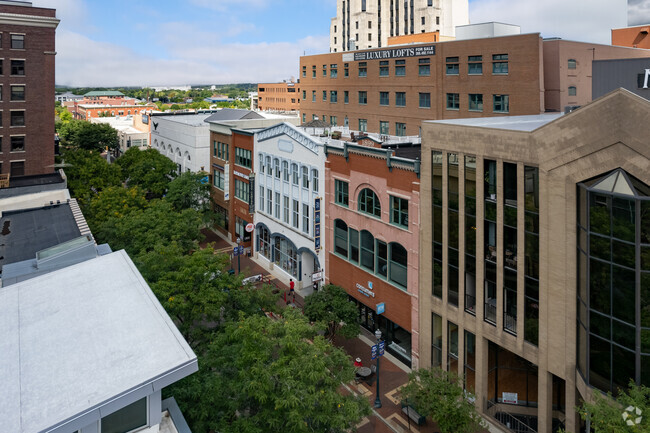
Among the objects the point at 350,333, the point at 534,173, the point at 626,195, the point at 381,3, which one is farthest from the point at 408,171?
the point at 381,3

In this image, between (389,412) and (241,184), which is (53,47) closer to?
(241,184)

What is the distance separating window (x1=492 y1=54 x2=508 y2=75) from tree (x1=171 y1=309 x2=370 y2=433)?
42241 millimetres

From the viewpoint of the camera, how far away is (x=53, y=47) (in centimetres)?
6506

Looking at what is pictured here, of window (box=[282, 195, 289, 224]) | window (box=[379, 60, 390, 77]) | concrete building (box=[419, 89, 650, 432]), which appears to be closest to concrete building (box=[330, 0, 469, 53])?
window (box=[379, 60, 390, 77])

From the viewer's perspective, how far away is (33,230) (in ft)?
121

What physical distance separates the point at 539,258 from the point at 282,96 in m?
172

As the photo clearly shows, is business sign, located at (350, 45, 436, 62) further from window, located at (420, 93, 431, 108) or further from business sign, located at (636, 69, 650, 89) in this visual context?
business sign, located at (636, 69, 650, 89)

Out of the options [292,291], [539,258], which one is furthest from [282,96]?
[539,258]

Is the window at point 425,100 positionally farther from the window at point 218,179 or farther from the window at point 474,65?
the window at point 218,179

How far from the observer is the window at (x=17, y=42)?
2447 inches

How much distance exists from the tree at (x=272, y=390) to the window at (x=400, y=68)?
50363mm

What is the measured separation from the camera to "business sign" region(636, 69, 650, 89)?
84.0 feet

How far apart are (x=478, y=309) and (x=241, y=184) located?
1404 inches

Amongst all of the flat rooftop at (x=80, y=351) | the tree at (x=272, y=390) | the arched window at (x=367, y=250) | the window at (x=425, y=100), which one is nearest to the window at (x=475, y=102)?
the window at (x=425, y=100)
